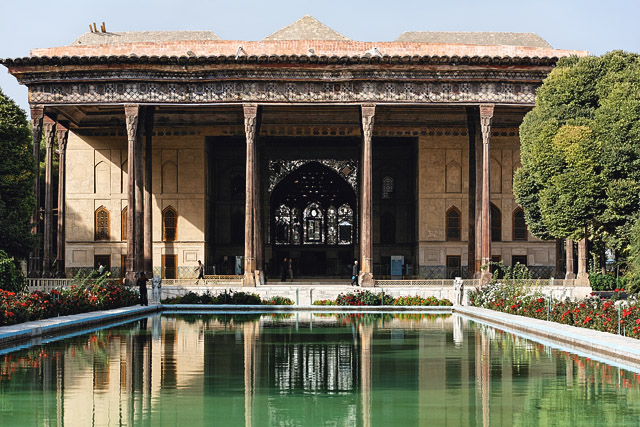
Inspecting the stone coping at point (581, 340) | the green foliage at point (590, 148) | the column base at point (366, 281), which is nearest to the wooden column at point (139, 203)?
the column base at point (366, 281)

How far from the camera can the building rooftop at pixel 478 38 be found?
1468 inches

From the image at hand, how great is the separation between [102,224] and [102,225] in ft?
0.13

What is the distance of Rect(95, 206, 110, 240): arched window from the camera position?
116 ft

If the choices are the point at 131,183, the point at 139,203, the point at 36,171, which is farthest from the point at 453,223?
the point at 36,171

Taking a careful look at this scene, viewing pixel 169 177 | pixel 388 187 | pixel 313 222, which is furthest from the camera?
pixel 313 222

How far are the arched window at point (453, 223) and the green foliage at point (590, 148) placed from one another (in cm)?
1187

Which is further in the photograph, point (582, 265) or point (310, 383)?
point (582, 265)

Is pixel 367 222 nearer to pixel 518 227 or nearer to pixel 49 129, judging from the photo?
pixel 518 227

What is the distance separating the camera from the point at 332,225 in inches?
1623

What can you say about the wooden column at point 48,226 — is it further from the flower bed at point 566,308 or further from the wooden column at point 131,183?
the flower bed at point 566,308

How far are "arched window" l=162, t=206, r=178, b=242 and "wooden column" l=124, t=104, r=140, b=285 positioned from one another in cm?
638

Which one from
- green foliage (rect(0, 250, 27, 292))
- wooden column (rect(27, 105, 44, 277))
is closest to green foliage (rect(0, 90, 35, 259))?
wooden column (rect(27, 105, 44, 277))

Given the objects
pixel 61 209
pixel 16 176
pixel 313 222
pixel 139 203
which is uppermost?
pixel 16 176

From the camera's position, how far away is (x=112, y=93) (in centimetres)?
2872
